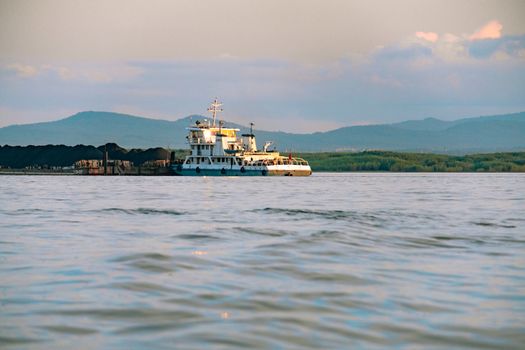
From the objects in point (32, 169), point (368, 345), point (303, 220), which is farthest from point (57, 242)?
point (32, 169)

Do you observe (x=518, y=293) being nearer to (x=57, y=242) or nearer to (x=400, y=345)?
(x=400, y=345)

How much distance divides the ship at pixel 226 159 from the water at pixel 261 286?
111 metres

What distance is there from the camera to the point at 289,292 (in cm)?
1397

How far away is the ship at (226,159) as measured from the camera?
139500mm

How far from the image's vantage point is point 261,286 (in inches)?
575

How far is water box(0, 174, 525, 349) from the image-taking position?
1079 centimetres

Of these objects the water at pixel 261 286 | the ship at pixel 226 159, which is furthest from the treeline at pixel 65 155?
the water at pixel 261 286

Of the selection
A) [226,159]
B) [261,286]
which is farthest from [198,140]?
[261,286]

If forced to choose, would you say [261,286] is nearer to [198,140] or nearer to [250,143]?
[198,140]

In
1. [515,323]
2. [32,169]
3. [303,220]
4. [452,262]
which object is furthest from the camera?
[32,169]

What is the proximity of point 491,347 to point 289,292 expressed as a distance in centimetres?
442

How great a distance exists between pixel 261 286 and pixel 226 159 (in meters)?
129

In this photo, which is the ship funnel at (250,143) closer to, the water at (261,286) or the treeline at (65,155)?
the treeline at (65,155)

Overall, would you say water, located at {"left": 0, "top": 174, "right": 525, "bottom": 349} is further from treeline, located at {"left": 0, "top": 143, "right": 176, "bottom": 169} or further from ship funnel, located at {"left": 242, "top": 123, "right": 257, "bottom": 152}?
treeline, located at {"left": 0, "top": 143, "right": 176, "bottom": 169}
